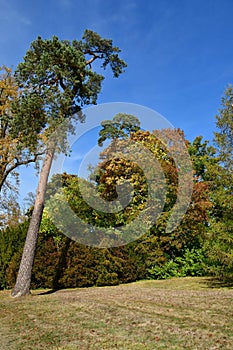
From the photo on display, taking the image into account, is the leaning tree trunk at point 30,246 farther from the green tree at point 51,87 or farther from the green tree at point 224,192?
the green tree at point 224,192

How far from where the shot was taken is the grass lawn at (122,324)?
4.36m

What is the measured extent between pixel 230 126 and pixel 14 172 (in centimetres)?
1306

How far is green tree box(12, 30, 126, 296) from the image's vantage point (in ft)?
37.8

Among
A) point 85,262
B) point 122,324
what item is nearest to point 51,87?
point 85,262

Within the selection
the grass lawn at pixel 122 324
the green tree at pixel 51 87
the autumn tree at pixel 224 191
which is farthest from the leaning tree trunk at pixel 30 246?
the autumn tree at pixel 224 191

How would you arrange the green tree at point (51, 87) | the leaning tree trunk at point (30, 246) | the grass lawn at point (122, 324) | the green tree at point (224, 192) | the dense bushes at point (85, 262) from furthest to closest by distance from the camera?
the dense bushes at point (85, 262) → the green tree at point (51, 87) → the leaning tree trunk at point (30, 246) → the green tree at point (224, 192) → the grass lawn at point (122, 324)

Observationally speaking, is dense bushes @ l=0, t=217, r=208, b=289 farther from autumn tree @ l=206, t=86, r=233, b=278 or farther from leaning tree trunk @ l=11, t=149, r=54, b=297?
autumn tree @ l=206, t=86, r=233, b=278

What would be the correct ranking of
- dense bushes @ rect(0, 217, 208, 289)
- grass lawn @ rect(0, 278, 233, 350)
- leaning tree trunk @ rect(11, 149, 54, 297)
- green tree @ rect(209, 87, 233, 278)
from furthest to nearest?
dense bushes @ rect(0, 217, 208, 289), leaning tree trunk @ rect(11, 149, 54, 297), green tree @ rect(209, 87, 233, 278), grass lawn @ rect(0, 278, 233, 350)

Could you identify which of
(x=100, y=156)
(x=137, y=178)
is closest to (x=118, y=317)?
(x=137, y=178)

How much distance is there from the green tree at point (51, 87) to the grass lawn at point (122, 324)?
4.43 metres

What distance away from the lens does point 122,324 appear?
5352 millimetres

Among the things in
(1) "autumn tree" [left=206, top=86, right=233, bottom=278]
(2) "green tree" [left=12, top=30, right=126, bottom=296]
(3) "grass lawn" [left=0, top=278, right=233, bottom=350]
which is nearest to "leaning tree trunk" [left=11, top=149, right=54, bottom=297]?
(2) "green tree" [left=12, top=30, right=126, bottom=296]

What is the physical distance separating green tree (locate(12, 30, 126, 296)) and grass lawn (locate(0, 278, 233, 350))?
14.5 feet

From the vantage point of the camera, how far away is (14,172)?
757 inches
